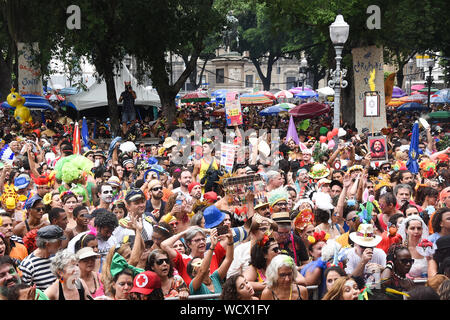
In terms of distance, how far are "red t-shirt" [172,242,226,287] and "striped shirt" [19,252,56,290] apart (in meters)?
1.08

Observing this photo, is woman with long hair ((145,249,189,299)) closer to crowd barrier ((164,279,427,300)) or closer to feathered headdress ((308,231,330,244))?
crowd barrier ((164,279,427,300))

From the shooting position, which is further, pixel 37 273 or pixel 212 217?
pixel 212 217

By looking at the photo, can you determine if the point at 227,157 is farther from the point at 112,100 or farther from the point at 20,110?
the point at 20,110

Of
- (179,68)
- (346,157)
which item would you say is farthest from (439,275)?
(179,68)

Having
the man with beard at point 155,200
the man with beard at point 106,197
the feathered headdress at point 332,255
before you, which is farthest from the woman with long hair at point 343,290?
the man with beard at point 106,197

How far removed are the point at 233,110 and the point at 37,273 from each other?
11180 millimetres

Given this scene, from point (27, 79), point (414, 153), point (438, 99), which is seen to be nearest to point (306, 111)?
point (438, 99)

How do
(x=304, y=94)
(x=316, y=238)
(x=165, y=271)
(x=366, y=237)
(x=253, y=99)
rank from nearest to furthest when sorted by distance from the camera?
(x=165, y=271) < (x=366, y=237) < (x=316, y=238) < (x=253, y=99) < (x=304, y=94)

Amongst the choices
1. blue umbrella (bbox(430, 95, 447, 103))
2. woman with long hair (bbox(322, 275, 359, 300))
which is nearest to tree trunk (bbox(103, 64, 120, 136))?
blue umbrella (bbox(430, 95, 447, 103))

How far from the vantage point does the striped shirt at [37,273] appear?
20.1ft

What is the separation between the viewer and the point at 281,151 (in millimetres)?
15664

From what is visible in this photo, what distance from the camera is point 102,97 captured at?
32.5m

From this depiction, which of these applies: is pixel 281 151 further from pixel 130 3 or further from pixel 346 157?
pixel 130 3

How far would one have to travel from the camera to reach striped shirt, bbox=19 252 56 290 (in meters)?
6.12
